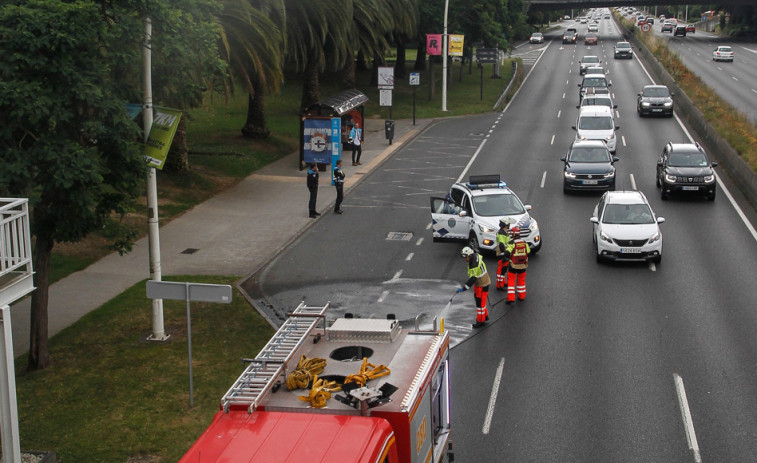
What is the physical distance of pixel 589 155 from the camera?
103ft

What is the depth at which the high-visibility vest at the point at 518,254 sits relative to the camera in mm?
18922

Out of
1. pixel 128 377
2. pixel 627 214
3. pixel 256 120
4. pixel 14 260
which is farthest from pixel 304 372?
pixel 256 120

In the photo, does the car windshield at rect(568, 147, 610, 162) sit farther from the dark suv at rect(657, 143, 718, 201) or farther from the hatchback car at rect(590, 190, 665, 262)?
the hatchback car at rect(590, 190, 665, 262)

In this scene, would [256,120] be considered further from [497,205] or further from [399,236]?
[497,205]

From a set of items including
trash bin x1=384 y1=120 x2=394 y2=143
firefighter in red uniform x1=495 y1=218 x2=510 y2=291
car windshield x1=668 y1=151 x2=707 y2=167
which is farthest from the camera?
trash bin x1=384 y1=120 x2=394 y2=143

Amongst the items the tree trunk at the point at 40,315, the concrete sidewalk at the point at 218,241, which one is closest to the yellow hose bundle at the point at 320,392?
the tree trunk at the point at 40,315

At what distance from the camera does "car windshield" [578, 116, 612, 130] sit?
125ft

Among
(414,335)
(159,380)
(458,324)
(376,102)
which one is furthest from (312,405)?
(376,102)

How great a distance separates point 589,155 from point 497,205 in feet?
28.4

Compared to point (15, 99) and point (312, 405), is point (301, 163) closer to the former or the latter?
point (15, 99)

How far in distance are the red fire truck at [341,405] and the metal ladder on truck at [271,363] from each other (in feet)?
0.03

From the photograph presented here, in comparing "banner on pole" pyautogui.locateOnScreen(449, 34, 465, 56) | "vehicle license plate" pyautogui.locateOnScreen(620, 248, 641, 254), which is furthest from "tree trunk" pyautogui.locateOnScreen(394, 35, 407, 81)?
"vehicle license plate" pyautogui.locateOnScreen(620, 248, 641, 254)

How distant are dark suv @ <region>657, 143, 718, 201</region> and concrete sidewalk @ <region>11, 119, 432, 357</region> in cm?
1096

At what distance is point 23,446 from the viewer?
12633mm
